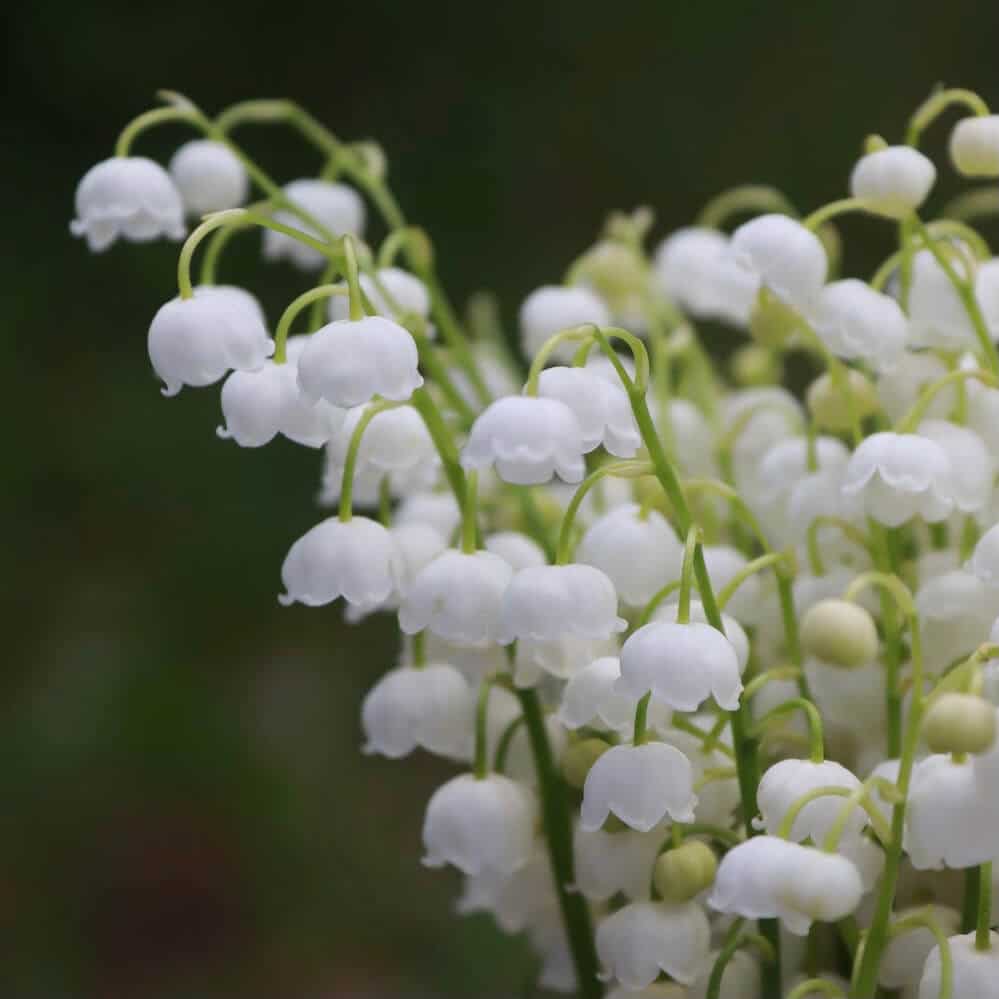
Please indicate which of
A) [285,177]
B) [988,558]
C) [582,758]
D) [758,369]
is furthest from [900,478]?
[285,177]

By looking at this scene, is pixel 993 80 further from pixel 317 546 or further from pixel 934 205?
pixel 317 546

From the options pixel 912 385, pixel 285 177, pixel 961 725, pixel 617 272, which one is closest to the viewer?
pixel 961 725

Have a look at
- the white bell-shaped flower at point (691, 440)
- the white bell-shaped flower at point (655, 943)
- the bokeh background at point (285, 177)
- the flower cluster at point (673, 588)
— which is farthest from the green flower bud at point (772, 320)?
the bokeh background at point (285, 177)

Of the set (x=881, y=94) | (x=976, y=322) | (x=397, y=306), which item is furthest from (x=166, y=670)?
(x=976, y=322)

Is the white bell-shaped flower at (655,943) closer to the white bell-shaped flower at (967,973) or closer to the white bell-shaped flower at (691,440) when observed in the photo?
the white bell-shaped flower at (967,973)

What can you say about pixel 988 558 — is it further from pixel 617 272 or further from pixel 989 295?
pixel 617 272

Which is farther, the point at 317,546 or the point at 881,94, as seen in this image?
the point at 881,94
